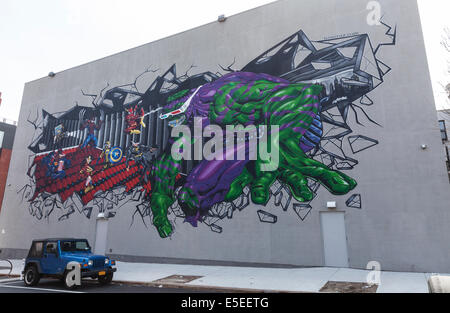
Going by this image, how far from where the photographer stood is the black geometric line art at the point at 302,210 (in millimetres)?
12523

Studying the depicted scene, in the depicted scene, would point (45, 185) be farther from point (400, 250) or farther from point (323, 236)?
point (400, 250)

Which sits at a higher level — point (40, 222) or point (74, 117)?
point (74, 117)

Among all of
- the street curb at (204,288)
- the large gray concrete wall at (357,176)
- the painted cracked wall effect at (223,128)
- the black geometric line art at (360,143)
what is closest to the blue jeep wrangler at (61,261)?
the street curb at (204,288)

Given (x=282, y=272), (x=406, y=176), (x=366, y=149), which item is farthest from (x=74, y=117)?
(x=406, y=176)

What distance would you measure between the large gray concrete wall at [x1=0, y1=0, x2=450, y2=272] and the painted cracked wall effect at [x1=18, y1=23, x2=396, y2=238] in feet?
1.15

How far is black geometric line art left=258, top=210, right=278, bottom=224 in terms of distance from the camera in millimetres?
12974

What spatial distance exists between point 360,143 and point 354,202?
241cm

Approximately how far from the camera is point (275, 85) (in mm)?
14258

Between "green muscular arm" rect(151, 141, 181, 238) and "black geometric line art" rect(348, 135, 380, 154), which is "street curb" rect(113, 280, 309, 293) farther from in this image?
"black geometric line art" rect(348, 135, 380, 154)

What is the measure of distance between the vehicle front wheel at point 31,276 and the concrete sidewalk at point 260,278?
2558mm

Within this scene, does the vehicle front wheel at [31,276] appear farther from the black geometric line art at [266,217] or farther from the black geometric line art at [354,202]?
Answer: the black geometric line art at [354,202]

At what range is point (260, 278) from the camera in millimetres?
10547

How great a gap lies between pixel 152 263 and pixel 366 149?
36.7 ft
